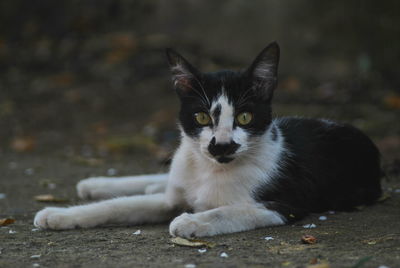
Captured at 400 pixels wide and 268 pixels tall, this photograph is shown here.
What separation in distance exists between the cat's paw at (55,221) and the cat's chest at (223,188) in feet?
2.27

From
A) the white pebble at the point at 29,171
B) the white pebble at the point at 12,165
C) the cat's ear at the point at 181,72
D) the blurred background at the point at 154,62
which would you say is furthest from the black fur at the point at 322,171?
the white pebble at the point at 12,165

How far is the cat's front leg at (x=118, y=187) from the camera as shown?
3898 millimetres

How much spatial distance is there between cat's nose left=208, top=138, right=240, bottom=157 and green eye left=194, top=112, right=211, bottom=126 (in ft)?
0.53

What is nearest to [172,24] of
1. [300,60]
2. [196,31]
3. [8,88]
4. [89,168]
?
[196,31]

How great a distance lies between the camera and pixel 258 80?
10.5 ft

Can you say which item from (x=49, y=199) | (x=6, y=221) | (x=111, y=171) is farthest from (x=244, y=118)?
(x=111, y=171)

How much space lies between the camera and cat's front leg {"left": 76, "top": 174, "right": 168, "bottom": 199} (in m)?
3.90

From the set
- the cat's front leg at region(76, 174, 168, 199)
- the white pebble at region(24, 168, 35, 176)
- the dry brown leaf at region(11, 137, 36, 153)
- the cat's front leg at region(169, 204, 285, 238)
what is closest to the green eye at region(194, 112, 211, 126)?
the cat's front leg at region(169, 204, 285, 238)

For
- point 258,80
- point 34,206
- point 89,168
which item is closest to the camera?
point 258,80

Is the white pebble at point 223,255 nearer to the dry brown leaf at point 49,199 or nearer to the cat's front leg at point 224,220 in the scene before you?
the cat's front leg at point 224,220

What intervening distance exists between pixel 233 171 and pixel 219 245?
579mm

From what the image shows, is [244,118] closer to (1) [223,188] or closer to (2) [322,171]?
(1) [223,188]

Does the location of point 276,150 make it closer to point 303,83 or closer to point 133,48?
point 303,83

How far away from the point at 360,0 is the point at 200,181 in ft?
16.1
